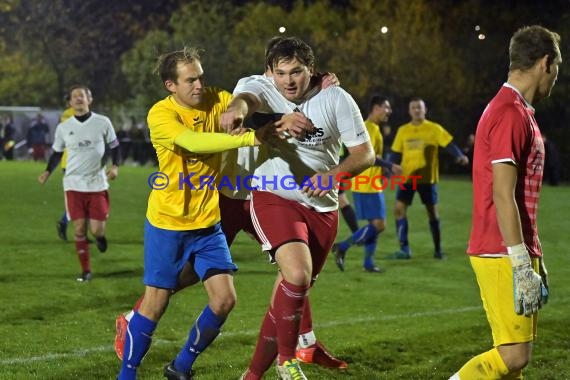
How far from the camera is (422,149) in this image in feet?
42.6

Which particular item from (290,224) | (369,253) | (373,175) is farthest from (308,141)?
(373,175)

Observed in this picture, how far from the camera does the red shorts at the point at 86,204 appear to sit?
35.4ft

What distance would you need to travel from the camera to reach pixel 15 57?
55.1 meters

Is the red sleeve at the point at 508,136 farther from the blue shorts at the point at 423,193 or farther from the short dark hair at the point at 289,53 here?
the blue shorts at the point at 423,193

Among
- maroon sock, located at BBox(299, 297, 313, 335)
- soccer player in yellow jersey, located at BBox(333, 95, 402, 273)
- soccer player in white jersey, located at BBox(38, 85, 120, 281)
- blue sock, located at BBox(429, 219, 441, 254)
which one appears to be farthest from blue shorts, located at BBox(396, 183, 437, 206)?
maroon sock, located at BBox(299, 297, 313, 335)

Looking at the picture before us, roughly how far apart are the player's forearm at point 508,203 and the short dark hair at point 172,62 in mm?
2267

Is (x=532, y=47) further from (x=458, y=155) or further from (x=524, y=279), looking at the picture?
A: (x=458, y=155)

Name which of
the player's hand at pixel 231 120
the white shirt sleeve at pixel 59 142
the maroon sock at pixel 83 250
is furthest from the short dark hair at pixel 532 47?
the white shirt sleeve at pixel 59 142

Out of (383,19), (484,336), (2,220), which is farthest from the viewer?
(383,19)

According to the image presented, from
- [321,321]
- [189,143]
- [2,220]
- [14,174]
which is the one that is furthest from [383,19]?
[189,143]

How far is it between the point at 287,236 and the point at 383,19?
3719cm

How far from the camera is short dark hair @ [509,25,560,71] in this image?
4.36m

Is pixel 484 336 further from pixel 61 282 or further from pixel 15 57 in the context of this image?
pixel 15 57

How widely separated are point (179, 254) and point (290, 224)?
711 mm
